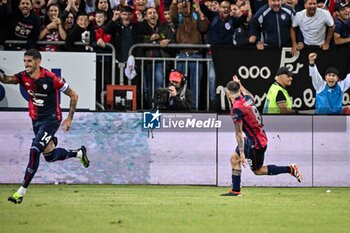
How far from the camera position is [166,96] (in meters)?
18.6

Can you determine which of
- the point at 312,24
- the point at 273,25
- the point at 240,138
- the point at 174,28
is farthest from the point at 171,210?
the point at 312,24

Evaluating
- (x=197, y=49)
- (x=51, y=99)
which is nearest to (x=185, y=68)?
(x=197, y=49)

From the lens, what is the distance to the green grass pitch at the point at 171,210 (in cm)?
1131

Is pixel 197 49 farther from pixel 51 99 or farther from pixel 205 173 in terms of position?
pixel 51 99

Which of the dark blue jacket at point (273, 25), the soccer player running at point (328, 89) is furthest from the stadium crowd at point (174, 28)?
the soccer player running at point (328, 89)

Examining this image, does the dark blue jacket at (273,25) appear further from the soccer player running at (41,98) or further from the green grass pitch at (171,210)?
the soccer player running at (41,98)

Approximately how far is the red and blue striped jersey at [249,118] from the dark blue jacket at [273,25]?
3.48 metres

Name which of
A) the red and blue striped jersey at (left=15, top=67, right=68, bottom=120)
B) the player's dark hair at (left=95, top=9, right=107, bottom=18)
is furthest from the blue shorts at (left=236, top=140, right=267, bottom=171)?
the player's dark hair at (left=95, top=9, right=107, bottom=18)

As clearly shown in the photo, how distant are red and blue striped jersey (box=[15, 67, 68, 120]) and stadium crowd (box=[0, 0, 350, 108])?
10.1 feet

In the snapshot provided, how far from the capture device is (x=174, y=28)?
19281 mm

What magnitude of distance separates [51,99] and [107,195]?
6.07 feet

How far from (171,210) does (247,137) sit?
3.21 meters

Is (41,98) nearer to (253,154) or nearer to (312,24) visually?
(253,154)

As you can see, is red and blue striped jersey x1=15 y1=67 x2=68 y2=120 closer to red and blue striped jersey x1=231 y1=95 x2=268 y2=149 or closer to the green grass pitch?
the green grass pitch
